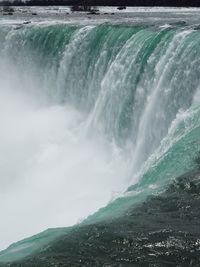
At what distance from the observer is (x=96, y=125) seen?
57.9 ft

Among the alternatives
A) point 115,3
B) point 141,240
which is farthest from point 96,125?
point 115,3

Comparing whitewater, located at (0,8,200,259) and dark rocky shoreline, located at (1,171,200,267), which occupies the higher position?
whitewater, located at (0,8,200,259)

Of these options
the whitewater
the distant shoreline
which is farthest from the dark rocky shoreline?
the distant shoreline

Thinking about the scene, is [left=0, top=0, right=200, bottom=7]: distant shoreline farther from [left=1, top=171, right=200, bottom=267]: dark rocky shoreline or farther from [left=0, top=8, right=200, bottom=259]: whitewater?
[left=1, top=171, right=200, bottom=267]: dark rocky shoreline

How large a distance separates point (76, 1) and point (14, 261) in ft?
184

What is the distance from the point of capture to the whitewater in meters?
12.4

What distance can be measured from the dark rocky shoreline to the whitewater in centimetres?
66

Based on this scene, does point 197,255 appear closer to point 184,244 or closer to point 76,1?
point 184,244

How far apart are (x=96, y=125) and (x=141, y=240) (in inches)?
408

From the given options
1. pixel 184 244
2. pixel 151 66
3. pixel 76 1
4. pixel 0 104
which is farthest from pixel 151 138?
pixel 76 1

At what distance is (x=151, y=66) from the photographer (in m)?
16.1

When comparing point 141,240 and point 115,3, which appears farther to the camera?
point 115,3

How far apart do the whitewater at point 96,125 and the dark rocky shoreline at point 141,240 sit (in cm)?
66

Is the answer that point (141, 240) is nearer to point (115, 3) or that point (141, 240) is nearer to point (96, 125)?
point (96, 125)
